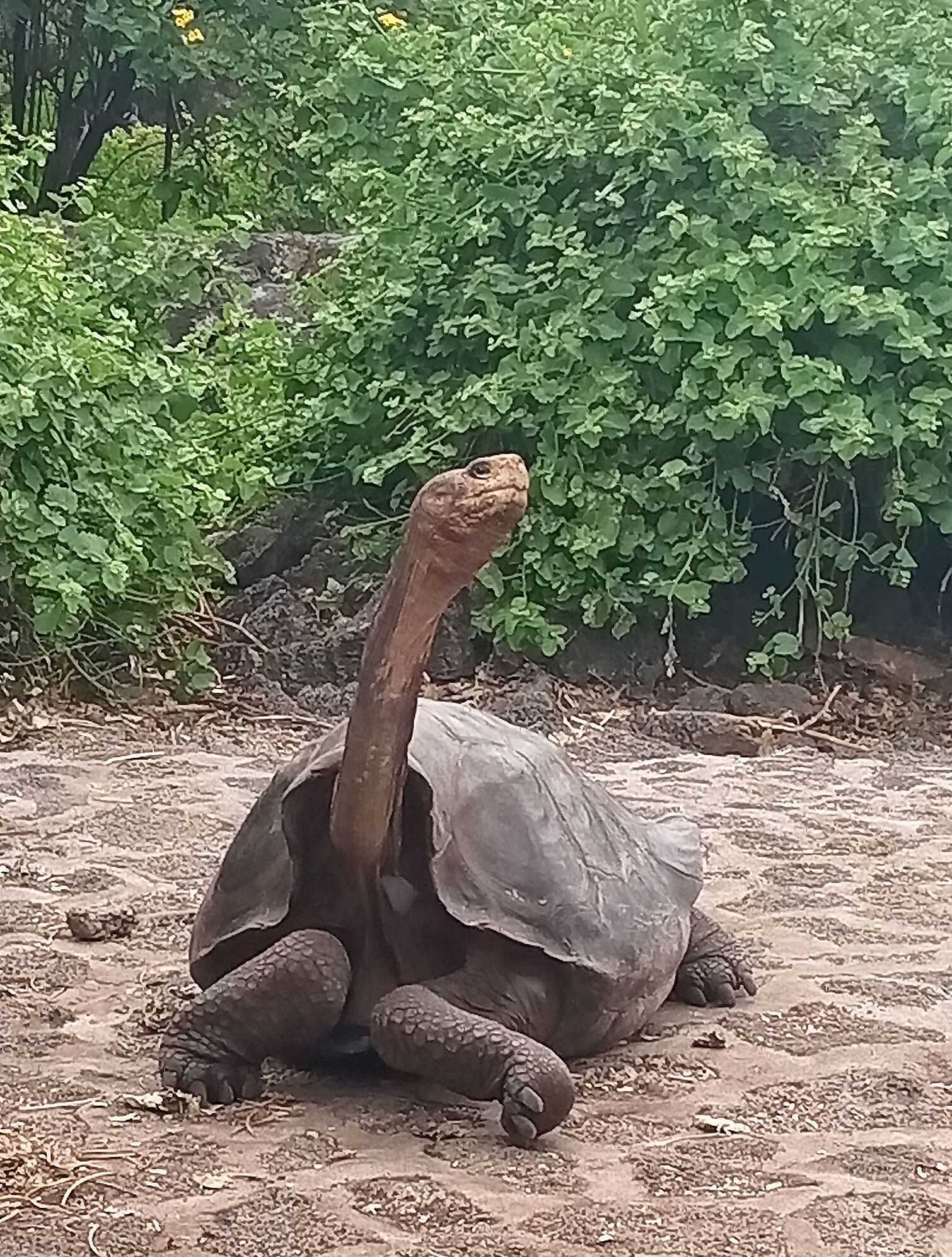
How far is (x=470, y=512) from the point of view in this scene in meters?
2.40

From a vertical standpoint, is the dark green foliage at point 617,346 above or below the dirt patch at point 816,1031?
above

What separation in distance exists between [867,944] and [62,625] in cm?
366

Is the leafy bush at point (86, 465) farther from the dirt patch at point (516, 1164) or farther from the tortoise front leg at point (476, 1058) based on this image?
the dirt patch at point (516, 1164)

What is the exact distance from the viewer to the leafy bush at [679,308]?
7.32m

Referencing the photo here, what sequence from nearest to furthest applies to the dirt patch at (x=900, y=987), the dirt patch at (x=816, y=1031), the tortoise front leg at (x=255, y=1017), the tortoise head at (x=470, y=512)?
1. the tortoise head at (x=470, y=512)
2. the tortoise front leg at (x=255, y=1017)
3. the dirt patch at (x=816, y=1031)
4. the dirt patch at (x=900, y=987)

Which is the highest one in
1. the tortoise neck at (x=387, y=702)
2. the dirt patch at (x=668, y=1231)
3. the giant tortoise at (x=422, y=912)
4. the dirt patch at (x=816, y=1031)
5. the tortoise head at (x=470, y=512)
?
the tortoise head at (x=470, y=512)

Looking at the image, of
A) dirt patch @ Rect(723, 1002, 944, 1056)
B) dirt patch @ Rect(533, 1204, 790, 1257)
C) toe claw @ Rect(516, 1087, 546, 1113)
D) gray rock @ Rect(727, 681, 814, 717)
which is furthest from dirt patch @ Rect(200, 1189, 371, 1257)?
gray rock @ Rect(727, 681, 814, 717)

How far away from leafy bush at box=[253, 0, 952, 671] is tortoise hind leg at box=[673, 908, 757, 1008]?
3973 millimetres

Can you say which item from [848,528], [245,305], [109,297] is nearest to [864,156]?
[848,528]

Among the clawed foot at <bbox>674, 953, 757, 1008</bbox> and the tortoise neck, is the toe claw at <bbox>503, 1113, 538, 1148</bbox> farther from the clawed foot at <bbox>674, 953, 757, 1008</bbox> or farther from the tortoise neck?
the clawed foot at <bbox>674, 953, 757, 1008</bbox>

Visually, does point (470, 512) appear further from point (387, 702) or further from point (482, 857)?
point (482, 857)

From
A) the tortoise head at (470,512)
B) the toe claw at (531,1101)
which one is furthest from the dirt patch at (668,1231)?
the tortoise head at (470,512)

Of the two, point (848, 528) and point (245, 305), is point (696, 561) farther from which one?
point (245, 305)

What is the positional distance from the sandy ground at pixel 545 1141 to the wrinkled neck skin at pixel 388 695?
1.29 ft
